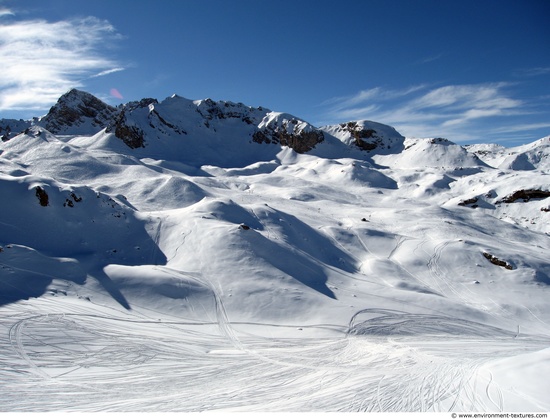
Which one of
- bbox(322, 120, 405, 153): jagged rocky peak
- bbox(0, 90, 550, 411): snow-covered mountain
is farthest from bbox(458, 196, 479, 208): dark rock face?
bbox(322, 120, 405, 153): jagged rocky peak

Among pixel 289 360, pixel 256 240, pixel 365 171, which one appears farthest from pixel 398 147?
pixel 289 360

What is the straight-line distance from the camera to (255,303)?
1792 centimetres

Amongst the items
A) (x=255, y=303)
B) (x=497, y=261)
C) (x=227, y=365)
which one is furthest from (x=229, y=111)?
(x=227, y=365)

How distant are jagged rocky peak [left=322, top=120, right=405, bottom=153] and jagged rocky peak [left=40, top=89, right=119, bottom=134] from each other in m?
70.6

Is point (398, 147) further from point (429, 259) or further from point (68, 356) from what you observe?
point (68, 356)

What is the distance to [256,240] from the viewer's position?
23.4 metres

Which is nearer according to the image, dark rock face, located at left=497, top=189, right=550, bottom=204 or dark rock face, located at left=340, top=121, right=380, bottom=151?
dark rock face, located at left=497, top=189, right=550, bottom=204

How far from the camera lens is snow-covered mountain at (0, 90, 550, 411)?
10.1 meters

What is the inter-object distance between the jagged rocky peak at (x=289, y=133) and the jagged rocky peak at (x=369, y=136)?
10648 millimetres

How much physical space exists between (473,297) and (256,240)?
15.4m

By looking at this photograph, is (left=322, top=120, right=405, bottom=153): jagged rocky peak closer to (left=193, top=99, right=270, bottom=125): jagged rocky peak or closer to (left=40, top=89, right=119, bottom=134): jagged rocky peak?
(left=193, top=99, right=270, bottom=125): jagged rocky peak

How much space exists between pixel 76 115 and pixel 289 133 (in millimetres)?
61594

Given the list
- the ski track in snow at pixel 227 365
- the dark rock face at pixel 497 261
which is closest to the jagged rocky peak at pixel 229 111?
the dark rock face at pixel 497 261

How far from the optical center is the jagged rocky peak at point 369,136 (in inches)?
3962
